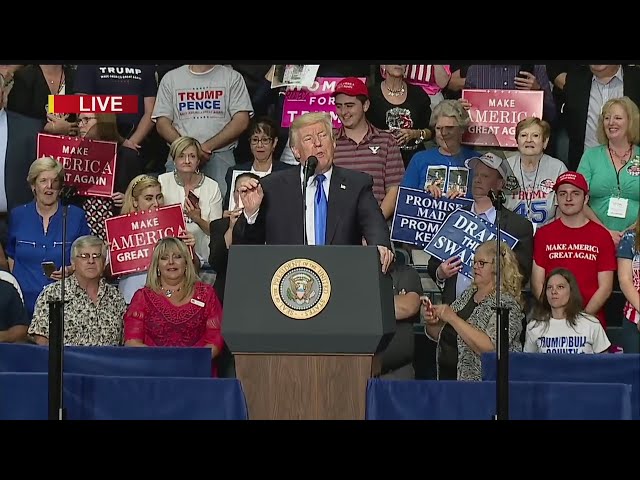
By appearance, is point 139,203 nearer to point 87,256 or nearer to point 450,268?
point 87,256

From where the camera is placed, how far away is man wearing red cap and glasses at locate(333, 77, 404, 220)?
949 cm

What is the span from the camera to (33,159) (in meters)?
9.74

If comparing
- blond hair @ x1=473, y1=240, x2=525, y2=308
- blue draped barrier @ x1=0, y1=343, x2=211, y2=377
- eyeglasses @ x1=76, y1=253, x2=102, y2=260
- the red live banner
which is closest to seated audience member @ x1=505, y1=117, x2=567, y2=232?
blond hair @ x1=473, y1=240, x2=525, y2=308

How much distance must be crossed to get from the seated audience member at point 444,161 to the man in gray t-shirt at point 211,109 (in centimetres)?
114

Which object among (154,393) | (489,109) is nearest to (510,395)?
(154,393)

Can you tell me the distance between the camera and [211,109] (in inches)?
381

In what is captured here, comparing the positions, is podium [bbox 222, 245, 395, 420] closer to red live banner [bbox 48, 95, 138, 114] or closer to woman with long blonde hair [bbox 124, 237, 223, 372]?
woman with long blonde hair [bbox 124, 237, 223, 372]

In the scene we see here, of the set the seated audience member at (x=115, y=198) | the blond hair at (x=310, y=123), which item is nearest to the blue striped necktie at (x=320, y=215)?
the blond hair at (x=310, y=123)

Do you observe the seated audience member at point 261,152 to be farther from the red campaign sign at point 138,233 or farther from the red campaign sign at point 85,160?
the red campaign sign at point 85,160

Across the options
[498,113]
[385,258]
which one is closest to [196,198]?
[498,113]

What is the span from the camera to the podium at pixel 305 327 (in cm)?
632

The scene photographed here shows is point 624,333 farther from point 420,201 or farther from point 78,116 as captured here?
point 78,116

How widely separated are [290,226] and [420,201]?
2205mm

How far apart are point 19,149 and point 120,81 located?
799 mm
